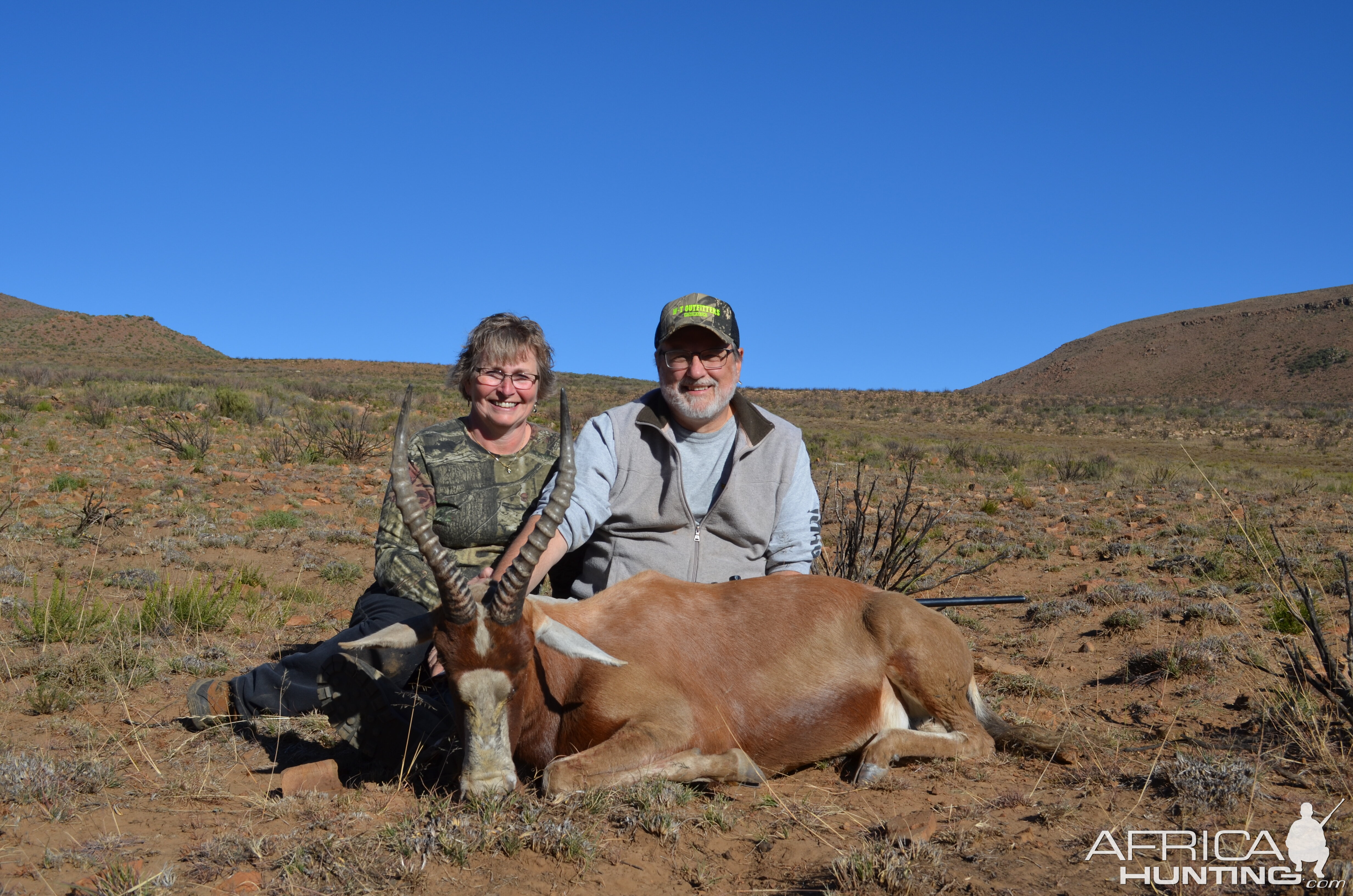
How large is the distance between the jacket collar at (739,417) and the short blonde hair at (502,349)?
32.6 inches

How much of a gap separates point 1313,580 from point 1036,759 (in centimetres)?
585

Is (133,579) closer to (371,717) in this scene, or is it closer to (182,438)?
(371,717)

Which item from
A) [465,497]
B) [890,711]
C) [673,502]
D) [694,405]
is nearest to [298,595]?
[465,497]

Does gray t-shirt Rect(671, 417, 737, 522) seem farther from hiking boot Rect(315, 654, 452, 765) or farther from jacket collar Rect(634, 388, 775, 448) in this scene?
hiking boot Rect(315, 654, 452, 765)

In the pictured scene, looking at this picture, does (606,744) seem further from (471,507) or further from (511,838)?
(471,507)

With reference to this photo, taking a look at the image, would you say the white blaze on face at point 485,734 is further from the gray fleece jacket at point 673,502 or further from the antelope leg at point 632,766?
the gray fleece jacket at point 673,502

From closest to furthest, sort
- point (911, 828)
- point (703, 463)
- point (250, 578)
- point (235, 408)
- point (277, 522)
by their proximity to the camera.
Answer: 1. point (911, 828)
2. point (703, 463)
3. point (250, 578)
4. point (277, 522)
5. point (235, 408)

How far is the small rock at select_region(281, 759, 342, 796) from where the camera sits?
418cm

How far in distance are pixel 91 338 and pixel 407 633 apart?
108 meters

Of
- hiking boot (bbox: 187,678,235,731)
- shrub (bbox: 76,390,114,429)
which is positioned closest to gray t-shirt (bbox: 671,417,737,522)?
hiking boot (bbox: 187,678,235,731)

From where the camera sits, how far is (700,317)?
5328 mm

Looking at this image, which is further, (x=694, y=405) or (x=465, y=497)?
(x=465, y=497)

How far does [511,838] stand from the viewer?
3613mm

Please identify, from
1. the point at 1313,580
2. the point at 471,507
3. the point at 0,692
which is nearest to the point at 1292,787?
the point at 471,507
